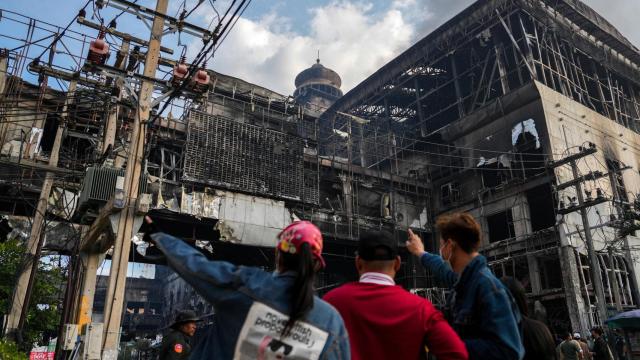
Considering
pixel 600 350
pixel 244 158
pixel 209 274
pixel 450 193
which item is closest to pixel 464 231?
pixel 209 274

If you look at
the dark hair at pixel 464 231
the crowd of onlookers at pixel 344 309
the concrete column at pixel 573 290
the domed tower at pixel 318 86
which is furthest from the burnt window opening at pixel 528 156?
the domed tower at pixel 318 86

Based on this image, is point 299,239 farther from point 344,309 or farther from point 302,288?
point 344,309

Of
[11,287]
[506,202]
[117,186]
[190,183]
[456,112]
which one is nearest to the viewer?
[117,186]

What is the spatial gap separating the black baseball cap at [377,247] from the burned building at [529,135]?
16058mm

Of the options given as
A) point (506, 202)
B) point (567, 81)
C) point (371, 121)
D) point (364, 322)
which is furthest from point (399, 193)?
point (364, 322)

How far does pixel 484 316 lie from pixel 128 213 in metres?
7.83

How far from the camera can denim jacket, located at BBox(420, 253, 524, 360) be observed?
2395 mm

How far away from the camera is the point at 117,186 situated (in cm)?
916

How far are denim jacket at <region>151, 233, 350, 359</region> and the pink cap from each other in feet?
0.46

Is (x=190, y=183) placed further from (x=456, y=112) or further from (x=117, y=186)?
(x=456, y=112)

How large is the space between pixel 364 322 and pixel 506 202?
867 inches

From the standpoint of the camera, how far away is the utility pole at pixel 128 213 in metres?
8.12

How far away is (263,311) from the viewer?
2148mm

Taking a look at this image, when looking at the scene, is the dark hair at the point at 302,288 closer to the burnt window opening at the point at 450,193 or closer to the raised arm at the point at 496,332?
the raised arm at the point at 496,332
